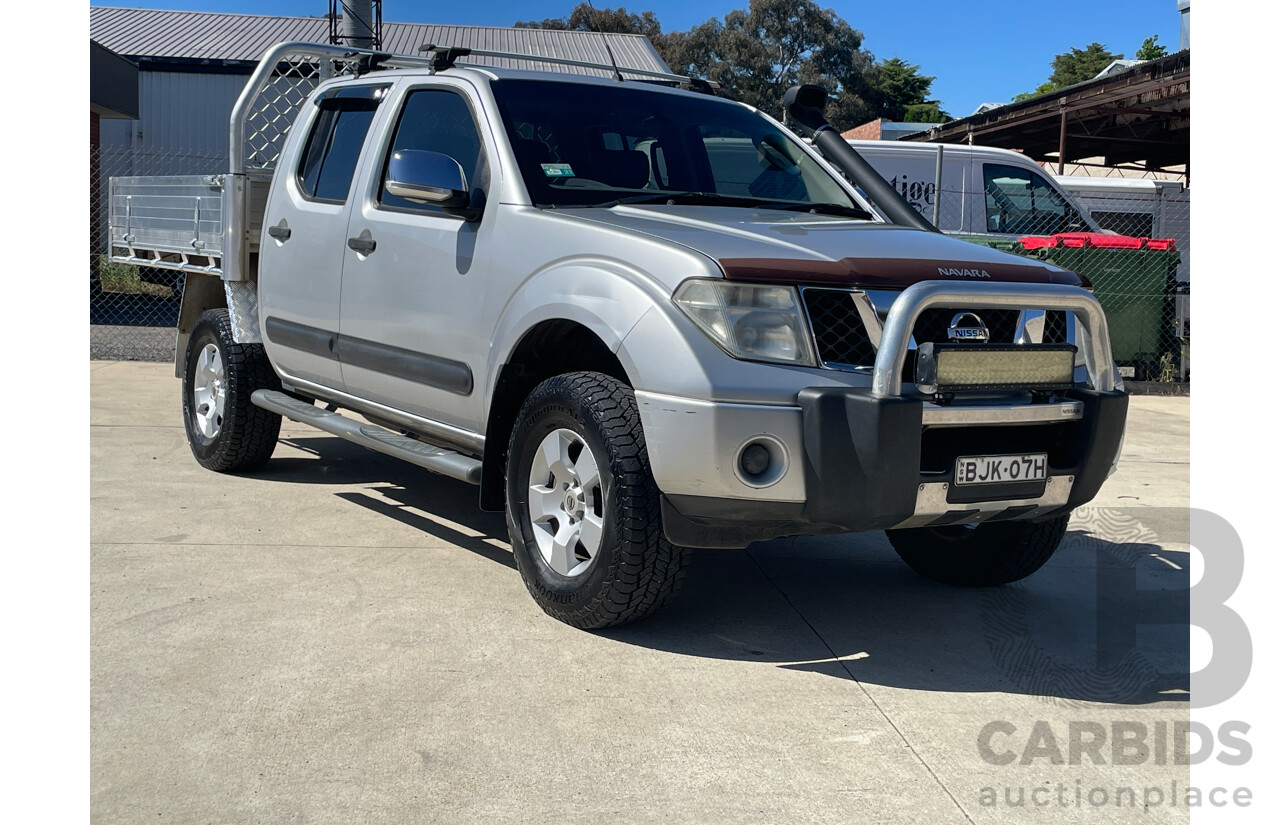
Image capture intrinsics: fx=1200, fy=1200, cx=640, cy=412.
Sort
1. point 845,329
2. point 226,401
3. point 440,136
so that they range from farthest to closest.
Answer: point 226,401, point 440,136, point 845,329

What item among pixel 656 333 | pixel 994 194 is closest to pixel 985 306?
pixel 656 333

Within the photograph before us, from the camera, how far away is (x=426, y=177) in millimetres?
4414

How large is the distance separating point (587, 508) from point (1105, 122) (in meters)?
20.5

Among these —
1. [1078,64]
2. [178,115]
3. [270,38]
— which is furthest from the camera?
[1078,64]

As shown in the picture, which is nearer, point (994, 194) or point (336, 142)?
point (336, 142)

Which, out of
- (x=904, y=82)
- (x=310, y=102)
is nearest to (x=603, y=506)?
(x=310, y=102)

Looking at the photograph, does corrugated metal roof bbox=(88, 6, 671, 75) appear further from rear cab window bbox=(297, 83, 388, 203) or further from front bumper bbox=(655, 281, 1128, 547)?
front bumper bbox=(655, 281, 1128, 547)

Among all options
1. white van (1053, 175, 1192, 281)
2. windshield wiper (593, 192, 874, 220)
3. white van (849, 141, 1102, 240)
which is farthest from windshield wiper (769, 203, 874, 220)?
white van (1053, 175, 1192, 281)

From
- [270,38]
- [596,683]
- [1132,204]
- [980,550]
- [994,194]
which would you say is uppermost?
[270,38]

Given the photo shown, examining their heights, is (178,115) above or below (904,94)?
below

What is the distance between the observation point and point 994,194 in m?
12.9

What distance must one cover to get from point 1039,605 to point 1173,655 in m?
0.62

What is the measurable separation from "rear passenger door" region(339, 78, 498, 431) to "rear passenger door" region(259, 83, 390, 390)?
0.60 feet

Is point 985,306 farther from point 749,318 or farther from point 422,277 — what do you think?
point 422,277
